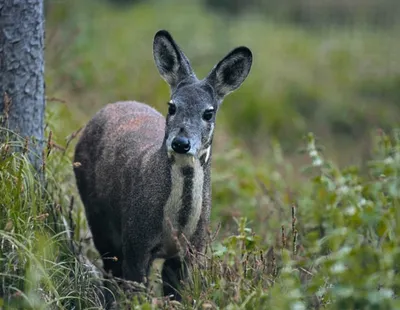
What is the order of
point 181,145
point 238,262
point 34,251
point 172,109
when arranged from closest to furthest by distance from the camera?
point 238,262 < point 34,251 < point 181,145 < point 172,109

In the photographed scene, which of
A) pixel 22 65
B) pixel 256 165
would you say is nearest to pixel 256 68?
pixel 256 165

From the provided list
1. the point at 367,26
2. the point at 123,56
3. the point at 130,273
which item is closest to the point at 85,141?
the point at 130,273

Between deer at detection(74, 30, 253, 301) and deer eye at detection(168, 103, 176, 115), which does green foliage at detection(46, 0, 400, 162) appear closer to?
deer at detection(74, 30, 253, 301)

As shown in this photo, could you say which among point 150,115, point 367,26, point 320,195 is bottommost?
point 320,195

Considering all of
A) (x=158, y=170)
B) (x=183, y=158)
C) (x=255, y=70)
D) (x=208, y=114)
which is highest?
(x=255, y=70)

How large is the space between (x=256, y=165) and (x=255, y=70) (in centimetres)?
320

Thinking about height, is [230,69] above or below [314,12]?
below

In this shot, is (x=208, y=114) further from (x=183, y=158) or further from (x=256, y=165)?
(x=256, y=165)

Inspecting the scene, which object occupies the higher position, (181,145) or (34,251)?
(181,145)

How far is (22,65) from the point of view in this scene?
6.27 metres

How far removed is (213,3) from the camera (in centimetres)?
1916

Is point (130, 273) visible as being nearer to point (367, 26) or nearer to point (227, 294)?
point (227, 294)

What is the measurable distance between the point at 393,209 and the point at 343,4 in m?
14.9

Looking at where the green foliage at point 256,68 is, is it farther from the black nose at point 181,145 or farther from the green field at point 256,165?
the black nose at point 181,145
